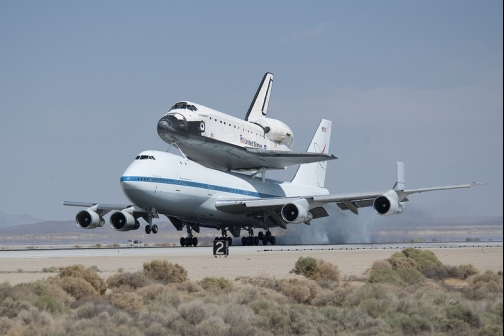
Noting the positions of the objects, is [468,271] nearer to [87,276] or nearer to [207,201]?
[87,276]

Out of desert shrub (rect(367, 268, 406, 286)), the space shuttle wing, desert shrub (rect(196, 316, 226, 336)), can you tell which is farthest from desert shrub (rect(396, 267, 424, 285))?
the space shuttle wing

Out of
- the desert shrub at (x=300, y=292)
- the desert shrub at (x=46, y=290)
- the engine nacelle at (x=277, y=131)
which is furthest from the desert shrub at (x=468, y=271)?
the engine nacelle at (x=277, y=131)

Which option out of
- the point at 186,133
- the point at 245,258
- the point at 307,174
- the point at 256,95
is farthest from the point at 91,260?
the point at 256,95

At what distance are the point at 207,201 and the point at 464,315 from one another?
1274 inches

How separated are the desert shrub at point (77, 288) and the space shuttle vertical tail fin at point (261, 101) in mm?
48021

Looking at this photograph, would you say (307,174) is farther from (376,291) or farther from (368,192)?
(376,291)

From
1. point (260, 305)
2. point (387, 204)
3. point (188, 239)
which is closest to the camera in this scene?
point (260, 305)

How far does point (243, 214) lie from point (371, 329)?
35976 millimetres

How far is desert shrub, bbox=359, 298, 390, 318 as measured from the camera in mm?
15453

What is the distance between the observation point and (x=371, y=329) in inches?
534

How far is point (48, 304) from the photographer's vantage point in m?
15.9

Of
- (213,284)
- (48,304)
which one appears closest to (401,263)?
(213,284)

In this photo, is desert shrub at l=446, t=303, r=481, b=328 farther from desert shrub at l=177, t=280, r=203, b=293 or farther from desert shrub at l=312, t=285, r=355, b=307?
desert shrub at l=177, t=280, r=203, b=293

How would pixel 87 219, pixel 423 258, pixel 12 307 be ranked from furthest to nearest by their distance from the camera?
pixel 87 219, pixel 423 258, pixel 12 307
